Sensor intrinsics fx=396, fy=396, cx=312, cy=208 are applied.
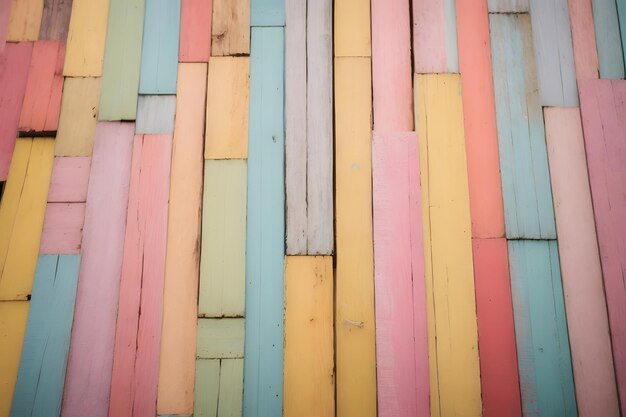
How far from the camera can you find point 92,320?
4.49ft

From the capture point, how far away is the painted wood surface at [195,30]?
1.57 meters

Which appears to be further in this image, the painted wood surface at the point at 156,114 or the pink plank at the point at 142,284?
the painted wood surface at the point at 156,114

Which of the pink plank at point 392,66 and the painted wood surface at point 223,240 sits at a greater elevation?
the pink plank at point 392,66

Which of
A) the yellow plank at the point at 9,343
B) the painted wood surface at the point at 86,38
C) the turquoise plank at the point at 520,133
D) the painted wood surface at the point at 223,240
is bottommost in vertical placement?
the yellow plank at the point at 9,343

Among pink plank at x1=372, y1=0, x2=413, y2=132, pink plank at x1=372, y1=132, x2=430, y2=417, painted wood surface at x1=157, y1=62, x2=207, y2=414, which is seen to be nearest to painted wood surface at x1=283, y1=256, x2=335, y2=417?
pink plank at x1=372, y1=132, x2=430, y2=417

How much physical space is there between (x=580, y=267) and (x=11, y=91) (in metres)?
2.24

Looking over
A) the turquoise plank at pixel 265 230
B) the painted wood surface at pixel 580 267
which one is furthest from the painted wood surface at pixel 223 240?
the painted wood surface at pixel 580 267

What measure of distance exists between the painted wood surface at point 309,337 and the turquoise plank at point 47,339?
758 millimetres

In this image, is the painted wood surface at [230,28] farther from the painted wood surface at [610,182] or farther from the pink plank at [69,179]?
the painted wood surface at [610,182]

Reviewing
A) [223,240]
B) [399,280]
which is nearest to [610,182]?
[399,280]

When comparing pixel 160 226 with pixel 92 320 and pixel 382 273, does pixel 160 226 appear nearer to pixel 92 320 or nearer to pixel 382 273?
pixel 92 320

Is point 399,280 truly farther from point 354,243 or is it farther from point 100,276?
point 100,276

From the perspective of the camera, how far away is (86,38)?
62.6 inches

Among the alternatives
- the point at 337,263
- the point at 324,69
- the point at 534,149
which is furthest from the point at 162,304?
the point at 534,149
